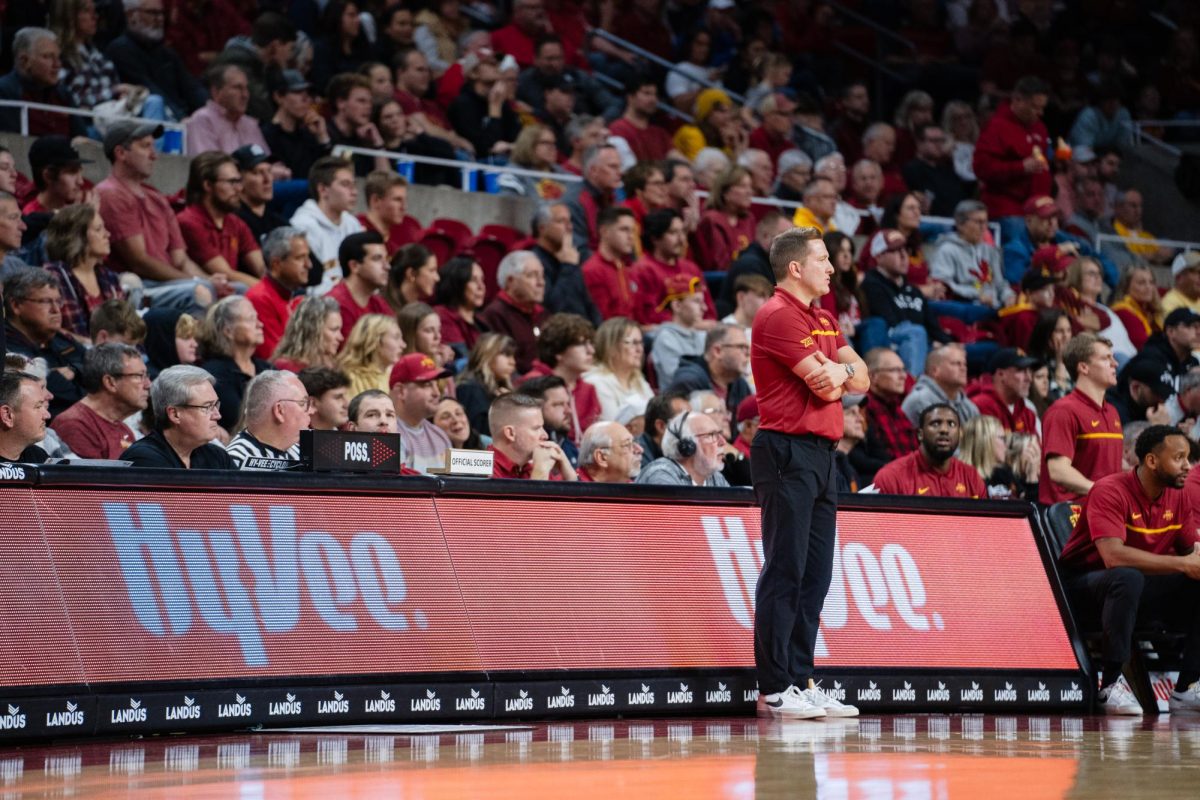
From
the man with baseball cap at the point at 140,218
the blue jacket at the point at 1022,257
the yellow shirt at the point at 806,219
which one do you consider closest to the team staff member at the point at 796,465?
the man with baseball cap at the point at 140,218

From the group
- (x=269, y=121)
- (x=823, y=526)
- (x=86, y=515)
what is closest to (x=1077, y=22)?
(x=269, y=121)

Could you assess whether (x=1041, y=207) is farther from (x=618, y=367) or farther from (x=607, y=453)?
(x=607, y=453)

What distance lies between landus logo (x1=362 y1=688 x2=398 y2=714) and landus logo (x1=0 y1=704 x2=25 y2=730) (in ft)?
4.50

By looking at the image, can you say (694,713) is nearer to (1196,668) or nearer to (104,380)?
(1196,668)

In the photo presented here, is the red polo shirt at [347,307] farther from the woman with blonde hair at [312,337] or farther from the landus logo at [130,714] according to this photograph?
the landus logo at [130,714]

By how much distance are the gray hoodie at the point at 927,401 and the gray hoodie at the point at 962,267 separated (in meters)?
3.64

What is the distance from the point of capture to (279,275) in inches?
457

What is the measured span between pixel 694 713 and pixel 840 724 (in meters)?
0.73

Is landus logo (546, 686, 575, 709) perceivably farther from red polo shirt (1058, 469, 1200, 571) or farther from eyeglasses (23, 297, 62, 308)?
eyeglasses (23, 297, 62, 308)

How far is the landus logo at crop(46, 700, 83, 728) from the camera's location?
22.3ft

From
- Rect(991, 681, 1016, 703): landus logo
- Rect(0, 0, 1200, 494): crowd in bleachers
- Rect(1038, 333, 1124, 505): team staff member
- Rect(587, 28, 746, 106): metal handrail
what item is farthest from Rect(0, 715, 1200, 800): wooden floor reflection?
Rect(587, 28, 746, 106): metal handrail

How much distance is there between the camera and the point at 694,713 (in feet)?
27.4

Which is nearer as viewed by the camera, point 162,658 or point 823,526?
point 162,658

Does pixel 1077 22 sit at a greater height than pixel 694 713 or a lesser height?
greater
